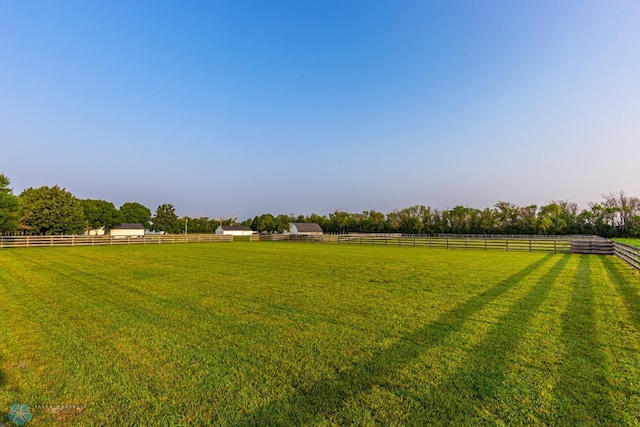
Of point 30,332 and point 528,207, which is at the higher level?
point 528,207

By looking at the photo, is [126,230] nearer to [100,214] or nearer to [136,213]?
[100,214]

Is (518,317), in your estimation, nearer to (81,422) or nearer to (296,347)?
(296,347)

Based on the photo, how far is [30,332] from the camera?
4.76 m

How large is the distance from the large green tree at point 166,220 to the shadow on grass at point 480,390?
82.5 metres

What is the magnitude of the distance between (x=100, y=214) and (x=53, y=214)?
41.6 m

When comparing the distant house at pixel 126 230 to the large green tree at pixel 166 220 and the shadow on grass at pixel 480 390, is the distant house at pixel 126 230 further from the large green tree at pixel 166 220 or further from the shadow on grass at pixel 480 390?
the shadow on grass at pixel 480 390

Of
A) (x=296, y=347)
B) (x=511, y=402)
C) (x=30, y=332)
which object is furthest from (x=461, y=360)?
(x=30, y=332)

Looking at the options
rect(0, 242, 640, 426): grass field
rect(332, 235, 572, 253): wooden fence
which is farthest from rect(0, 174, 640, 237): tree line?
rect(0, 242, 640, 426): grass field

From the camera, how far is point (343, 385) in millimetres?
3133

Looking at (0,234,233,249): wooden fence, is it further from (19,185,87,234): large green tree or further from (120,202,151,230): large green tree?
(120,202,151,230): large green tree

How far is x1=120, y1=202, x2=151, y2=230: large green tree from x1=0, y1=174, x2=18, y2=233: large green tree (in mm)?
55070

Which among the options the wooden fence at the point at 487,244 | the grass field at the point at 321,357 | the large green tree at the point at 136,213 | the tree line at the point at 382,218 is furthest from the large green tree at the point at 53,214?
the large green tree at the point at 136,213

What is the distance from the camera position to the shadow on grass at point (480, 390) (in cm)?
265

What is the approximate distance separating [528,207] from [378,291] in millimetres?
73332
